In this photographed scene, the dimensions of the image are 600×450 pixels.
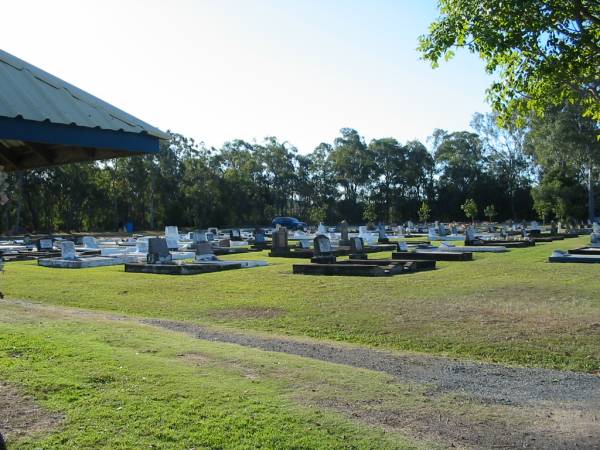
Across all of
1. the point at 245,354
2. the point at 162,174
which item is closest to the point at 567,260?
the point at 245,354

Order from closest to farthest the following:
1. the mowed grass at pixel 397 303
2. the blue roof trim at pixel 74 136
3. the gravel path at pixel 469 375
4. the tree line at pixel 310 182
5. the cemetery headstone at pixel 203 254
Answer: the blue roof trim at pixel 74 136 < the gravel path at pixel 469 375 < the mowed grass at pixel 397 303 < the cemetery headstone at pixel 203 254 < the tree line at pixel 310 182

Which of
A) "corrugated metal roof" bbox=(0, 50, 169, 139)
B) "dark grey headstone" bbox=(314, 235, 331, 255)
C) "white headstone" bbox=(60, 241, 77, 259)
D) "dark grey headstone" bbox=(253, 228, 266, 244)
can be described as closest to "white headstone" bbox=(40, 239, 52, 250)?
"white headstone" bbox=(60, 241, 77, 259)

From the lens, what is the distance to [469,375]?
7234mm

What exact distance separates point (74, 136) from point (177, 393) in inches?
107

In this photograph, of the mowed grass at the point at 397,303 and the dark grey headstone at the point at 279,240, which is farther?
the dark grey headstone at the point at 279,240

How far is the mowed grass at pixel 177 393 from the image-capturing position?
4871mm

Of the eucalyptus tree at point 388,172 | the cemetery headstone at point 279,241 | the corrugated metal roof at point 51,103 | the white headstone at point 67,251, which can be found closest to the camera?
the corrugated metal roof at point 51,103

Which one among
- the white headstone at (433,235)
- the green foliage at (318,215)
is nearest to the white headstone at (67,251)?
the white headstone at (433,235)

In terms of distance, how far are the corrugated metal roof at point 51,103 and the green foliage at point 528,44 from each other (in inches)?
196

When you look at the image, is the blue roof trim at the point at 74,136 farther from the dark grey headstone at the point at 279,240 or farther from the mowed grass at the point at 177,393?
the dark grey headstone at the point at 279,240

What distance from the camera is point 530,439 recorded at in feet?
16.5

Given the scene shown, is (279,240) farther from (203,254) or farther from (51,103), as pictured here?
(51,103)

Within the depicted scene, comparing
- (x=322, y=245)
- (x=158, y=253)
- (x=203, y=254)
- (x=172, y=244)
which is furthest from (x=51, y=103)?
(x=172, y=244)

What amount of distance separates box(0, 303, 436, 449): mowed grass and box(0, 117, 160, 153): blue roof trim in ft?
7.46
